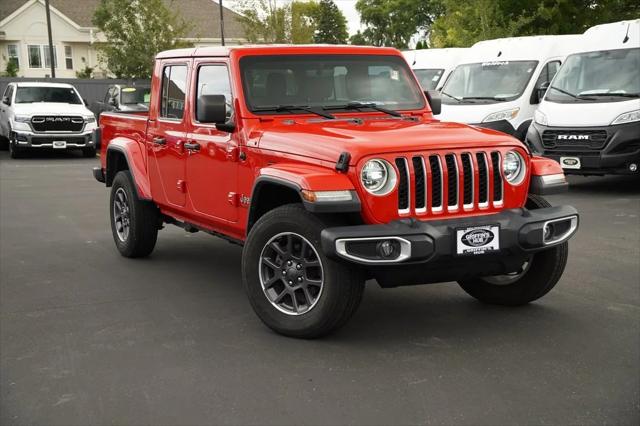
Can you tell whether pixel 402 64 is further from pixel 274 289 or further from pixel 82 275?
pixel 82 275

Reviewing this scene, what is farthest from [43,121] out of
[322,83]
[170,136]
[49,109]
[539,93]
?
[322,83]

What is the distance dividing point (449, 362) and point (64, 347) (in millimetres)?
2392

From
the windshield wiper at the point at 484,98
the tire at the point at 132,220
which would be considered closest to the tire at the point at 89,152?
the windshield wiper at the point at 484,98

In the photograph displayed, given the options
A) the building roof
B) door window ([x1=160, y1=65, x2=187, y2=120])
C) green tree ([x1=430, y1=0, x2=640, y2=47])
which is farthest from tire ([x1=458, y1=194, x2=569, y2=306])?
the building roof

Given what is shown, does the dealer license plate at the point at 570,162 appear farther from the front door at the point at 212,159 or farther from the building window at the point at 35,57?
the building window at the point at 35,57

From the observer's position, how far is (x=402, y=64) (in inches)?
277

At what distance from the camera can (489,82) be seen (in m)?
15.9

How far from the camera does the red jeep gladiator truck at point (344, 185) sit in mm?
5082

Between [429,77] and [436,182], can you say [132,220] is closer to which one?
[436,182]

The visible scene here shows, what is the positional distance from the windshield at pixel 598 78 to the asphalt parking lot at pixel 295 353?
544 cm

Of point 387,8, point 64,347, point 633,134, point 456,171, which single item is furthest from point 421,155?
point 387,8

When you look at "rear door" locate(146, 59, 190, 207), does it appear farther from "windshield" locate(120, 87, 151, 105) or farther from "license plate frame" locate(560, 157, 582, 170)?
"windshield" locate(120, 87, 151, 105)

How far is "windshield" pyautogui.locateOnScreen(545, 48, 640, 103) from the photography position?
12.8 m

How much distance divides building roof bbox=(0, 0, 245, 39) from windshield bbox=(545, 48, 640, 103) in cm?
4385
